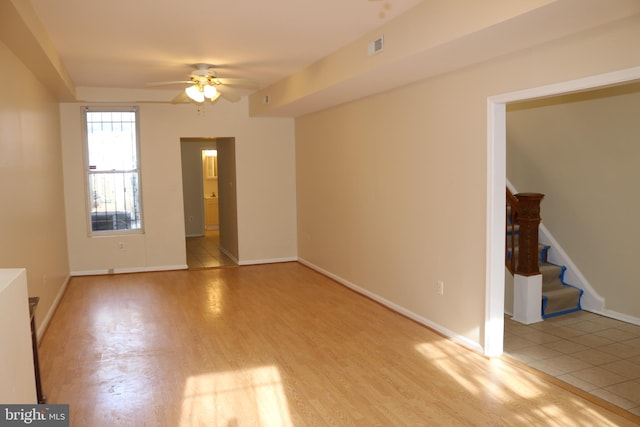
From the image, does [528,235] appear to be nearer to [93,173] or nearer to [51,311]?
[51,311]

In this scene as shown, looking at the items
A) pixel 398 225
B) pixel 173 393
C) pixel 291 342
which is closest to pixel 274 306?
pixel 291 342

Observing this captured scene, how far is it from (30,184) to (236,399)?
2.88 metres

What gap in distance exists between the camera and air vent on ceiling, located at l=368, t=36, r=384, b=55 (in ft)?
13.3

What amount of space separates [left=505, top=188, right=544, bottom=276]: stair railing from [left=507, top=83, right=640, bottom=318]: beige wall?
0.72 metres

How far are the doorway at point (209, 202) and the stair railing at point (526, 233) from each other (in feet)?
14.7

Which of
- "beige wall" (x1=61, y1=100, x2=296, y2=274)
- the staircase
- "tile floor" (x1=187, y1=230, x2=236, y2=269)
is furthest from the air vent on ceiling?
"tile floor" (x1=187, y1=230, x2=236, y2=269)

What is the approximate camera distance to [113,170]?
7598 millimetres

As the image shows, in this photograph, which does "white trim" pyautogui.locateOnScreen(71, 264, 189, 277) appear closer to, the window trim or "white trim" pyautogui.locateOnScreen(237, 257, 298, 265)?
the window trim

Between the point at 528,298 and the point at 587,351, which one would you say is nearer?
the point at 587,351

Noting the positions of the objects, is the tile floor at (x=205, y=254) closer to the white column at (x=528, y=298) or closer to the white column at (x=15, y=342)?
the white column at (x=528, y=298)

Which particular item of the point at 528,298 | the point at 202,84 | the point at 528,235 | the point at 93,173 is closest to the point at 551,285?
the point at 528,298

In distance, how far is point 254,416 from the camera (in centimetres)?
320

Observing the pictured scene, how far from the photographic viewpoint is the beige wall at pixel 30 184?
3.77m

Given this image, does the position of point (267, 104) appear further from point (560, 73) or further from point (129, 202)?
point (560, 73)
